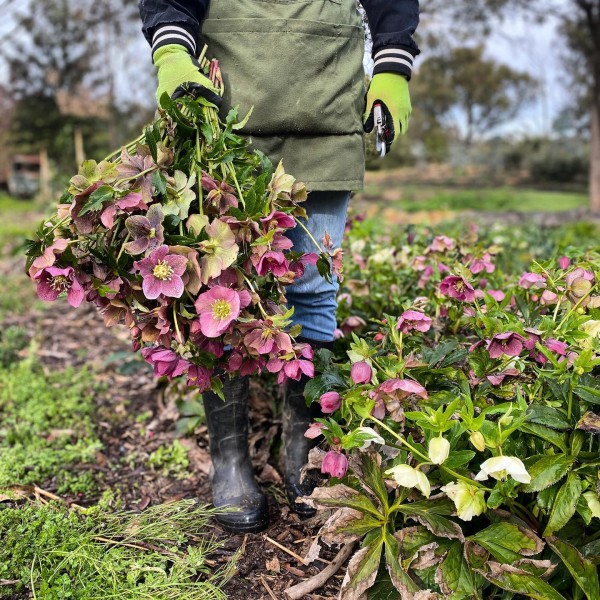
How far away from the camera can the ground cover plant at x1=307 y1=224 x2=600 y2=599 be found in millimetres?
1219

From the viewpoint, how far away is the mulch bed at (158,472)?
1.55 m

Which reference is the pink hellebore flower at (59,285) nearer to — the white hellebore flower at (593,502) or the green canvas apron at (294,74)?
the green canvas apron at (294,74)

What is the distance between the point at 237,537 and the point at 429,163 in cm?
3043

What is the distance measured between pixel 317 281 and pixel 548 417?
0.71 m

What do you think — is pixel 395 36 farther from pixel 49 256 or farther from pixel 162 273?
pixel 49 256

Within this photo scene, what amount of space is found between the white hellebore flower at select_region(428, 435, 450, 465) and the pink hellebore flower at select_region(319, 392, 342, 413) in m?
0.32

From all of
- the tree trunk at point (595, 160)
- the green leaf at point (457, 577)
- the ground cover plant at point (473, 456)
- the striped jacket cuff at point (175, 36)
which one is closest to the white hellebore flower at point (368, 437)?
the ground cover plant at point (473, 456)

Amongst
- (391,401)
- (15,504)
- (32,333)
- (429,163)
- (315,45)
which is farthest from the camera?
(429,163)

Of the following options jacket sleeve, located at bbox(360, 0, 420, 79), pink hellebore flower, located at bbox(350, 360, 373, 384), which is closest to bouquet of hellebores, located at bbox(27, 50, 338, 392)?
pink hellebore flower, located at bbox(350, 360, 373, 384)

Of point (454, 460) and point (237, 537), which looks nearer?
point (454, 460)

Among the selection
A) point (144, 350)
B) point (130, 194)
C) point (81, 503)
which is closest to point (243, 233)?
point (130, 194)

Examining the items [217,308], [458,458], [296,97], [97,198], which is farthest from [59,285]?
[458,458]

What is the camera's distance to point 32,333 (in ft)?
11.7

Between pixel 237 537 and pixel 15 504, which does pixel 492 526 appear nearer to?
pixel 237 537
